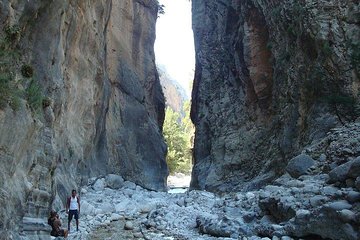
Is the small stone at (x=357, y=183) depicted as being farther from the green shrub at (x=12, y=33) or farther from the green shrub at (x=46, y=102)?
the green shrub at (x=12, y=33)

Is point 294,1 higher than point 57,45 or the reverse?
higher

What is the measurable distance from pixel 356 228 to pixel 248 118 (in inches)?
824

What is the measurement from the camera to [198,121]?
3722cm

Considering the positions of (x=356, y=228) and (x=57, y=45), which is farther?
(x=57, y=45)

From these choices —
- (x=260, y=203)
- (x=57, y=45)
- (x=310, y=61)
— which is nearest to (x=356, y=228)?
(x=260, y=203)

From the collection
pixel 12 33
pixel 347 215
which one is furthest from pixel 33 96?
pixel 347 215

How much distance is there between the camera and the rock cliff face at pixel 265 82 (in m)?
18.7

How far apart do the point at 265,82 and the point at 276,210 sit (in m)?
16.7

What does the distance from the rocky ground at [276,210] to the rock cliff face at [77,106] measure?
2248 millimetres

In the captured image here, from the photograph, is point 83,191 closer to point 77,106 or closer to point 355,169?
point 77,106

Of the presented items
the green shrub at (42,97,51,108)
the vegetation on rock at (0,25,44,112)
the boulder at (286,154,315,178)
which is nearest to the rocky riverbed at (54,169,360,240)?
the boulder at (286,154,315,178)

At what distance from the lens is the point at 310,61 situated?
66.9ft

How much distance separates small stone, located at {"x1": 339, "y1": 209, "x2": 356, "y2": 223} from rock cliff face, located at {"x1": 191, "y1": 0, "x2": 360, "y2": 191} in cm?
991

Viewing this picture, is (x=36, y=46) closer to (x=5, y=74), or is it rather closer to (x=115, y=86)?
(x=5, y=74)
